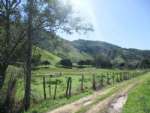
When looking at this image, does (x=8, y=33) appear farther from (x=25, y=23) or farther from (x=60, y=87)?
(x=60, y=87)

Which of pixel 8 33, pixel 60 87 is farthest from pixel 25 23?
pixel 60 87

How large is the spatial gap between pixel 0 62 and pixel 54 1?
6.59 metres

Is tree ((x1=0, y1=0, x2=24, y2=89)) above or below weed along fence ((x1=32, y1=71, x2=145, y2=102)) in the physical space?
above

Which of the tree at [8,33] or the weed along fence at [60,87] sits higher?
the tree at [8,33]

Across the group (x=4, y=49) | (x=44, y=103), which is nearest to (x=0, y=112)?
(x=44, y=103)

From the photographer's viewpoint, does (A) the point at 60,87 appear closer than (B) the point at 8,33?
No

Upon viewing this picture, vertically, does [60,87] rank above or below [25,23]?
below

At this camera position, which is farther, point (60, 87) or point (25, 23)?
point (60, 87)

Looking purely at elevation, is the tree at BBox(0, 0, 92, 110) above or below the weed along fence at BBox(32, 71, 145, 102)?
above

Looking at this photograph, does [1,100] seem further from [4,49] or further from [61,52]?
[61,52]

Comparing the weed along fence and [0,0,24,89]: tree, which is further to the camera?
the weed along fence

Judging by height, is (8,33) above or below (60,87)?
above

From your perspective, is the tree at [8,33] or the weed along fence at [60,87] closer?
the tree at [8,33]

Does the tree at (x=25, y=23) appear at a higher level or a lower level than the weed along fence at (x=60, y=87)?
higher
